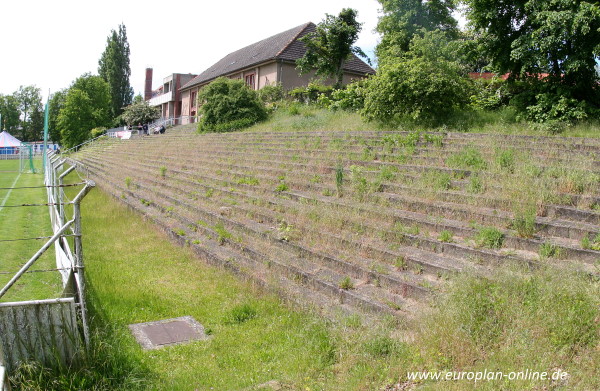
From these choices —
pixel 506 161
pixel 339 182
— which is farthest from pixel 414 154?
pixel 506 161

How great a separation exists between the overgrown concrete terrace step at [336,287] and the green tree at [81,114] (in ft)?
187

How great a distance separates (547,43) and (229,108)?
687 inches

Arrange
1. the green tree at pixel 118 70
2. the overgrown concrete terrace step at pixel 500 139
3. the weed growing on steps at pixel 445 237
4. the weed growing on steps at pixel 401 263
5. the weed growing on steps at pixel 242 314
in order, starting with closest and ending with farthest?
the weed growing on steps at pixel 242 314 → the weed growing on steps at pixel 401 263 → the weed growing on steps at pixel 445 237 → the overgrown concrete terrace step at pixel 500 139 → the green tree at pixel 118 70

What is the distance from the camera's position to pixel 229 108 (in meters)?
26.2

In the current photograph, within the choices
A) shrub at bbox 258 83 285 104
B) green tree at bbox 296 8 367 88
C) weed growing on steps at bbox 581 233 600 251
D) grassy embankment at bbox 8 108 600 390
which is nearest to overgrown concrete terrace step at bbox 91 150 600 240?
weed growing on steps at bbox 581 233 600 251

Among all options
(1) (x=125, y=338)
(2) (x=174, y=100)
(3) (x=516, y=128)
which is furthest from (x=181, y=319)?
(2) (x=174, y=100)

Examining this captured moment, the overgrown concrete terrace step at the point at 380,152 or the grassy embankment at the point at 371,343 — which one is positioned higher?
the overgrown concrete terrace step at the point at 380,152

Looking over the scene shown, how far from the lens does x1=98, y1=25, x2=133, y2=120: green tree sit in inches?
2650

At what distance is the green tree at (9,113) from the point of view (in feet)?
326

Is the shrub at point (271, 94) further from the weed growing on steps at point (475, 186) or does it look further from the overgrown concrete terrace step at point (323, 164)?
the weed growing on steps at point (475, 186)

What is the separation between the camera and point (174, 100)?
57.2m

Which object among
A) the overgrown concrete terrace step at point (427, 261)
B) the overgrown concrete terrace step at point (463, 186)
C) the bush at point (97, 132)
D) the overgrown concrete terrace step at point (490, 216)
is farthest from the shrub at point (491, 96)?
the bush at point (97, 132)

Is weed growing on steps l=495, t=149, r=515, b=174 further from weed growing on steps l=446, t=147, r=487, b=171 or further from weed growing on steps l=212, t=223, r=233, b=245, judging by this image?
weed growing on steps l=212, t=223, r=233, b=245

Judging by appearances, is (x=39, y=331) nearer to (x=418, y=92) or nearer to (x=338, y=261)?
(x=338, y=261)
